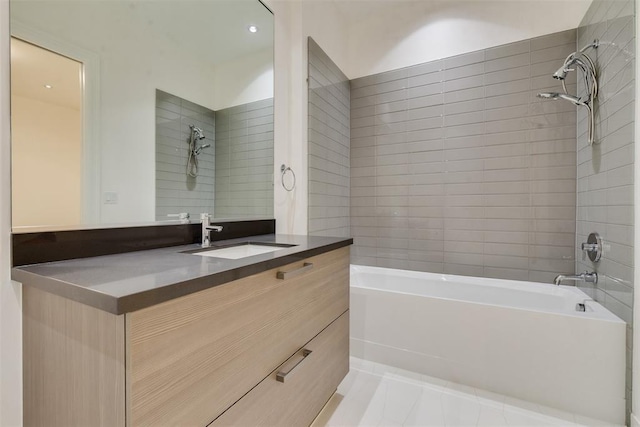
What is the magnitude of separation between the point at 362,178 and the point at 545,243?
150cm

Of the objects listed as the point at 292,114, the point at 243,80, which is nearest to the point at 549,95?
the point at 292,114

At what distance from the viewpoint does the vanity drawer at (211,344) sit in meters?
0.64

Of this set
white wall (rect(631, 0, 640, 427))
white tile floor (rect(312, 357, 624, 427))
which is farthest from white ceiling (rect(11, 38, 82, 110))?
white wall (rect(631, 0, 640, 427))

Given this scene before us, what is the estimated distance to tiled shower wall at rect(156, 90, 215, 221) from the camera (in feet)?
4.52

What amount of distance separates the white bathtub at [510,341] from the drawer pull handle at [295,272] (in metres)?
0.95

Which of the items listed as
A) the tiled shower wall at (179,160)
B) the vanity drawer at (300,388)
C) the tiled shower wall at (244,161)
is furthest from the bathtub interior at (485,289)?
the tiled shower wall at (179,160)

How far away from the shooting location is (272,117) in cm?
200

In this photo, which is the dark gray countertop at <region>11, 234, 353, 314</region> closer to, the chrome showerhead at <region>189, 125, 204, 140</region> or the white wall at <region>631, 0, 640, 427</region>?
the chrome showerhead at <region>189, 125, 204, 140</region>

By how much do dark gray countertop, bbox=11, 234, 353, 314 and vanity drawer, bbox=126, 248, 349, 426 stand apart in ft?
0.11

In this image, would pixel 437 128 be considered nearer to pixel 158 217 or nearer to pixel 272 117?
pixel 272 117

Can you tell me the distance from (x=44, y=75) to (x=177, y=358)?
0.98m

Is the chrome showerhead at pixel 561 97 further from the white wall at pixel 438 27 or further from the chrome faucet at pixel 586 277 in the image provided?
the chrome faucet at pixel 586 277

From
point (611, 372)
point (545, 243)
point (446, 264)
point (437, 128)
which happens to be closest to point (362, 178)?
point (437, 128)

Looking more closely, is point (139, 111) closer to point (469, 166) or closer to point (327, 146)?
point (327, 146)
